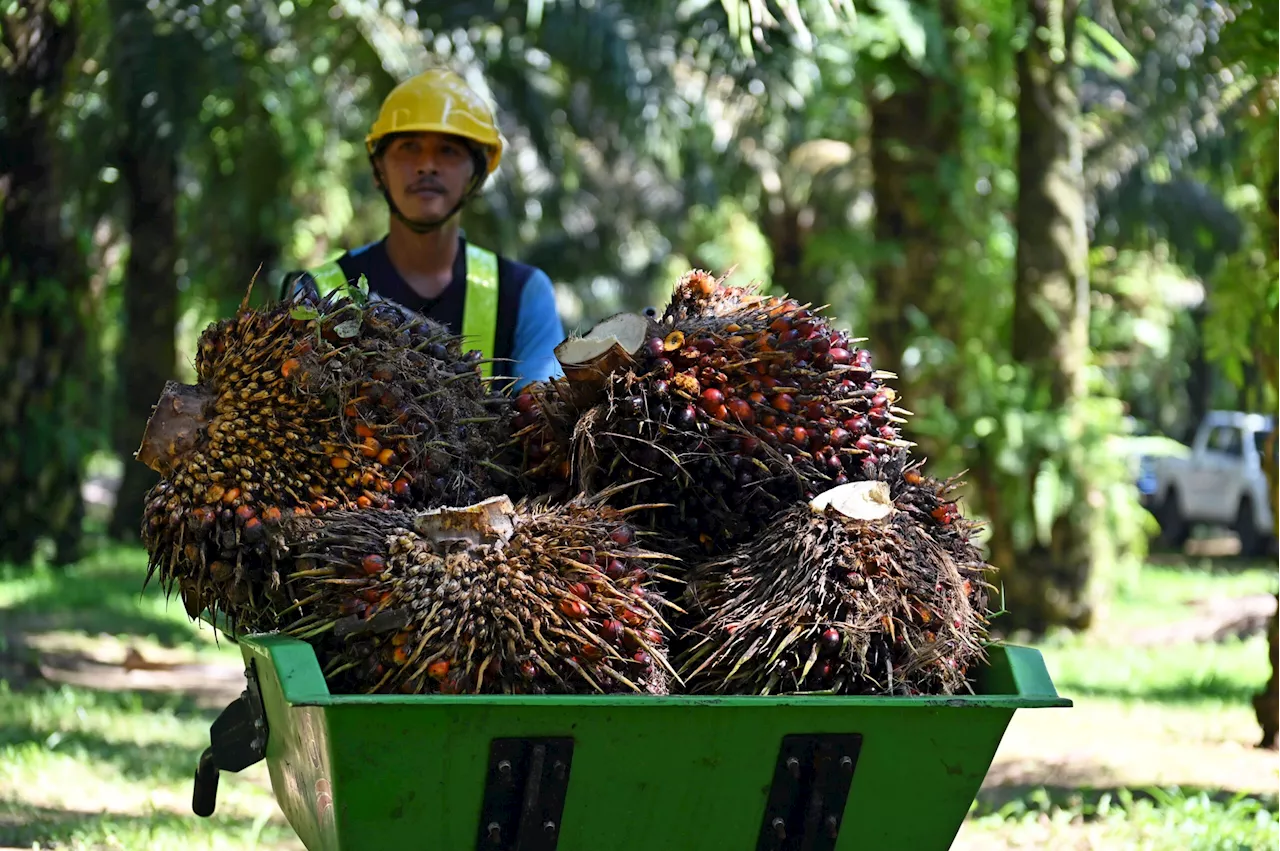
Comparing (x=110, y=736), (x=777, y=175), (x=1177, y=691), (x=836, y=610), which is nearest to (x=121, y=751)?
(x=110, y=736)

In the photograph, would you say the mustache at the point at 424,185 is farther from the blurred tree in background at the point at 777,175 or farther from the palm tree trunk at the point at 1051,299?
the palm tree trunk at the point at 1051,299

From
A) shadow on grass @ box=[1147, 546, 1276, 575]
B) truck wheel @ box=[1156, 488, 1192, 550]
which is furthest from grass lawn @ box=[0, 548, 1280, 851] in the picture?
truck wheel @ box=[1156, 488, 1192, 550]

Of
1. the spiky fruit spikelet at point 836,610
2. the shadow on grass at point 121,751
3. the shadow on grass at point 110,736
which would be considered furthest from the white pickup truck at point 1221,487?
the spiky fruit spikelet at point 836,610

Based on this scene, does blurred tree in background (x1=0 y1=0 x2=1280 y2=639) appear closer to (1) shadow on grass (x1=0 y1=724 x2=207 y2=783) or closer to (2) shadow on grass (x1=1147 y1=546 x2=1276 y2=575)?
(1) shadow on grass (x1=0 y1=724 x2=207 y2=783)

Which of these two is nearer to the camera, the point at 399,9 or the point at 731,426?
the point at 731,426

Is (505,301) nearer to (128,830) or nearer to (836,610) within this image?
(836,610)

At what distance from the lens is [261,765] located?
244 inches

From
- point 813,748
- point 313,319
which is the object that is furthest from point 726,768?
point 313,319

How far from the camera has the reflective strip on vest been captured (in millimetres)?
4211

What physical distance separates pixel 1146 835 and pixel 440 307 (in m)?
2.94

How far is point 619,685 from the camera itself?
8.63 feet

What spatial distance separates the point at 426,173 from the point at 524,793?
2273 millimetres

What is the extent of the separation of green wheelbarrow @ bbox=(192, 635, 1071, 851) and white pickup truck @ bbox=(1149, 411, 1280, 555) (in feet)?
50.5

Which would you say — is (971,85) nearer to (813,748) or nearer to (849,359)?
(849,359)
